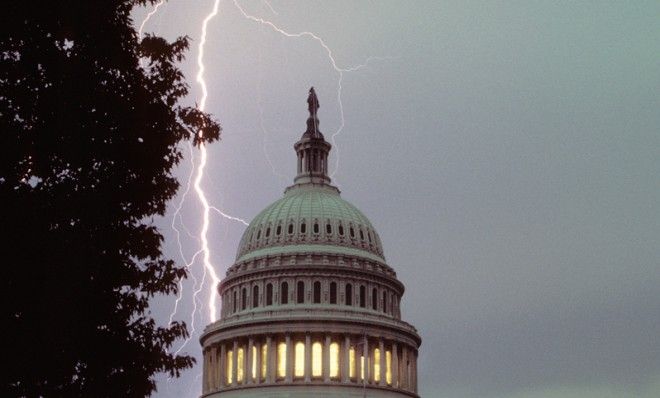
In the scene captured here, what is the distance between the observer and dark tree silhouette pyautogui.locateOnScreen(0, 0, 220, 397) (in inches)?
763

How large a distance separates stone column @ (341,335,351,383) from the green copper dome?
397 inches

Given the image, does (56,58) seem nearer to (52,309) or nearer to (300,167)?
(52,309)

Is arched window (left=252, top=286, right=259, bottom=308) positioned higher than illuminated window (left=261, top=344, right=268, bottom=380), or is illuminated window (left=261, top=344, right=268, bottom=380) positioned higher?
arched window (left=252, top=286, right=259, bottom=308)

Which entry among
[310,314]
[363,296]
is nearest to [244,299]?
[310,314]

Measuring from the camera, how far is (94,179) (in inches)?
820

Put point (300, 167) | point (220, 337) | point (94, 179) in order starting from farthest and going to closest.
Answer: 1. point (300, 167)
2. point (220, 337)
3. point (94, 179)

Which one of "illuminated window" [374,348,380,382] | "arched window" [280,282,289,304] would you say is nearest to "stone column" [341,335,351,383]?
"illuminated window" [374,348,380,382]

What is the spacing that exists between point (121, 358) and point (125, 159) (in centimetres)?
423

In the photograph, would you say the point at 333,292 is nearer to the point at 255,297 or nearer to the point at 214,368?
the point at 255,297

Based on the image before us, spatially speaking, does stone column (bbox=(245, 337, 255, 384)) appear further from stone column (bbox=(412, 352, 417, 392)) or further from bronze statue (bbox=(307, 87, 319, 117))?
bronze statue (bbox=(307, 87, 319, 117))

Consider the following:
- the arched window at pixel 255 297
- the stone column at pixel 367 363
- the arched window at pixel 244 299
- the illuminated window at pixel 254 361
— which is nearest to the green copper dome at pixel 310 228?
the arched window at pixel 255 297

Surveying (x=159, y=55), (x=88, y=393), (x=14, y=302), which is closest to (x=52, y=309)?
(x=14, y=302)

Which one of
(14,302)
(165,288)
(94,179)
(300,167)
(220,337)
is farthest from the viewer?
(300,167)

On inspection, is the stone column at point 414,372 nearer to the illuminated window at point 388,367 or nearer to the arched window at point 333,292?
the illuminated window at point 388,367
